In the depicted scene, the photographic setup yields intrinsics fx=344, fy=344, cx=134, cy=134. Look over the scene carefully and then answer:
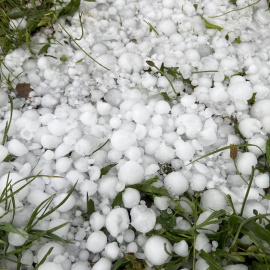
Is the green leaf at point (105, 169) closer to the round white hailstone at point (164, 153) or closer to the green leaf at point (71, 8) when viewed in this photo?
the round white hailstone at point (164, 153)

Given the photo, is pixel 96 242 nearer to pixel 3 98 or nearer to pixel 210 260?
pixel 210 260

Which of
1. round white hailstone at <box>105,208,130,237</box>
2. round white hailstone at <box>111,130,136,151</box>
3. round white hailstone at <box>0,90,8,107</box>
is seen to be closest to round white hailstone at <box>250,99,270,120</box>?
round white hailstone at <box>111,130,136,151</box>

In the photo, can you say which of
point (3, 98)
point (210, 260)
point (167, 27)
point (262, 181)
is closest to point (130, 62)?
point (167, 27)

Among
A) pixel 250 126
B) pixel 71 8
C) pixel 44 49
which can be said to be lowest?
pixel 250 126

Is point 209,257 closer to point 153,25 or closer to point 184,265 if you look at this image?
point 184,265

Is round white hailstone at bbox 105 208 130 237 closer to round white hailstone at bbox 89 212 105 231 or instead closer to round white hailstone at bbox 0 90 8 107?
round white hailstone at bbox 89 212 105 231

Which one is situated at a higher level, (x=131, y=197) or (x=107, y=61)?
(x=107, y=61)

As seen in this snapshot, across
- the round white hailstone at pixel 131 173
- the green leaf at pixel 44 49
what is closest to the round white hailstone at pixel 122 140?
the round white hailstone at pixel 131 173

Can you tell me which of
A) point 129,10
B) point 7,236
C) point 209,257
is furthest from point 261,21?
point 7,236
